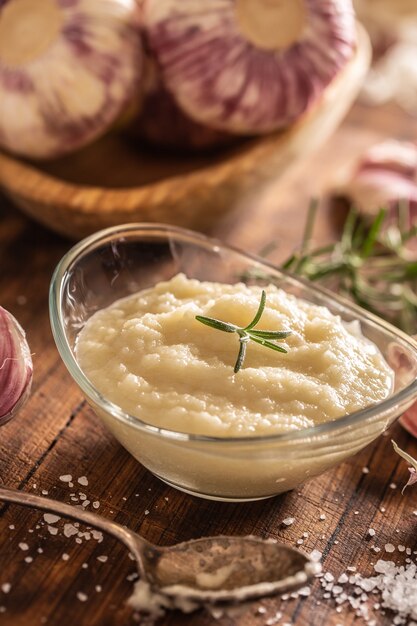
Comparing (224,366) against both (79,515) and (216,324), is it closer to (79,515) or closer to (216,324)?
(216,324)

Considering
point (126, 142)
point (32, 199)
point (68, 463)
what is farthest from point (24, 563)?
point (126, 142)

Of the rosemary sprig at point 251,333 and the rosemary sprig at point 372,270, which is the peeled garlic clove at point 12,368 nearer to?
the rosemary sprig at point 251,333

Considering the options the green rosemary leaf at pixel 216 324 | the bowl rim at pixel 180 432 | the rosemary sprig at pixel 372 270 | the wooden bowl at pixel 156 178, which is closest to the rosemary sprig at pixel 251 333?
the green rosemary leaf at pixel 216 324

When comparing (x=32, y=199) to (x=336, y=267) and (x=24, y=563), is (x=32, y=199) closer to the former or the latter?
(x=336, y=267)

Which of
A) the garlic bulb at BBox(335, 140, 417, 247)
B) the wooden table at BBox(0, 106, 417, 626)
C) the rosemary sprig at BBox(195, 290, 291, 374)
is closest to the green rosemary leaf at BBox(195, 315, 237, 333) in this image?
the rosemary sprig at BBox(195, 290, 291, 374)

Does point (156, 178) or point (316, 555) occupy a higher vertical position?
point (156, 178)

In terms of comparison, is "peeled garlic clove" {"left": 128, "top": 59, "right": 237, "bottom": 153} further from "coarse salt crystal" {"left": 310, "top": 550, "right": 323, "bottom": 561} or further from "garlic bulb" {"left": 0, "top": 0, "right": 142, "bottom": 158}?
"coarse salt crystal" {"left": 310, "top": 550, "right": 323, "bottom": 561}

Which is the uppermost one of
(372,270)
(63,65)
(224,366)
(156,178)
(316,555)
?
(63,65)

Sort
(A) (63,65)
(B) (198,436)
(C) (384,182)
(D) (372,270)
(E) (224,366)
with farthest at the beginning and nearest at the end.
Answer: (C) (384,182)
(D) (372,270)
(A) (63,65)
(E) (224,366)
(B) (198,436)

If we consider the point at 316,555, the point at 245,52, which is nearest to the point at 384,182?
the point at 245,52
